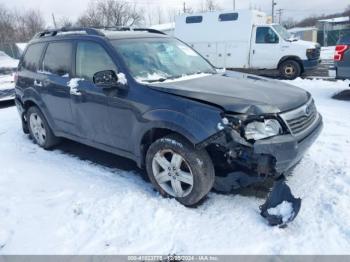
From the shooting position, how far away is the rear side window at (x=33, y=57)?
5164mm

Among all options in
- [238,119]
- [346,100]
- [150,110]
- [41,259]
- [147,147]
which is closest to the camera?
[41,259]

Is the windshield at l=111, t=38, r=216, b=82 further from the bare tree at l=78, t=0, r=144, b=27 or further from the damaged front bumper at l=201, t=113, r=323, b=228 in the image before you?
the bare tree at l=78, t=0, r=144, b=27

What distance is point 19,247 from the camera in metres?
2.88

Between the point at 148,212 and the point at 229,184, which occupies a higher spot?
the point at 229,184

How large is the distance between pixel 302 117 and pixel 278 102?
348 millimetres

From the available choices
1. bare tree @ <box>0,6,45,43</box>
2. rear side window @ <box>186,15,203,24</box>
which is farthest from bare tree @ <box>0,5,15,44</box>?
rear side window @ <box>186,15,203,24</box>

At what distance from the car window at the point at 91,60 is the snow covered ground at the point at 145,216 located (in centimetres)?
134

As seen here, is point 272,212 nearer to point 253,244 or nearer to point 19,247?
point 253,244

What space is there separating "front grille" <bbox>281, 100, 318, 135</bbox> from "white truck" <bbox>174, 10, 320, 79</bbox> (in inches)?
368

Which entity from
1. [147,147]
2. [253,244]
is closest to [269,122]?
[253,244]

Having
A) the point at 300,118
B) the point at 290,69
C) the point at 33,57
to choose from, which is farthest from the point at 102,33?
the point at 290,69

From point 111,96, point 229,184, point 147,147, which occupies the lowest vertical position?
point 229,184

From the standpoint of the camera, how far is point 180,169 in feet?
10.9

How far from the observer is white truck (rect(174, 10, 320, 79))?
12.2m
